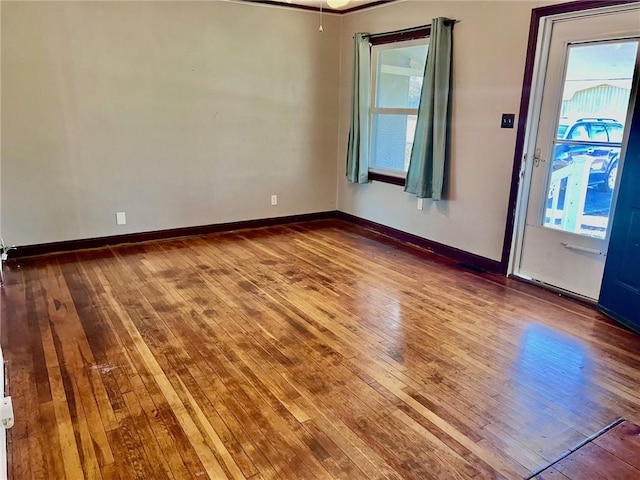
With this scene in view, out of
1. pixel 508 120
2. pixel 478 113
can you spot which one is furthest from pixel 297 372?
pixel 478 113

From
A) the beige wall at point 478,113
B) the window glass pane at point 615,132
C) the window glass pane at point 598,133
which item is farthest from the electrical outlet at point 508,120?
the window glass pane at point 615,132

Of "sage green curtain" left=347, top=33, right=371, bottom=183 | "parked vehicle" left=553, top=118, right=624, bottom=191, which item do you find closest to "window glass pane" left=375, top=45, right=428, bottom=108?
"sage green curtain" left=347, top=33, right=371, bottom=183

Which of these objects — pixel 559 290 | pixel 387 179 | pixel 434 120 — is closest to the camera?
pixel 559 290

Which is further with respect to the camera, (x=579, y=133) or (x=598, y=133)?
(x=579, y=133)

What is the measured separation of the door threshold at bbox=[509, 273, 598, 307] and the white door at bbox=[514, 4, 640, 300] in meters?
0.02

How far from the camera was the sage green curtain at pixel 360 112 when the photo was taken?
520 cm

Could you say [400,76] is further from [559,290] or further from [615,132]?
[559,290]

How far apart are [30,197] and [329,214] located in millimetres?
3338

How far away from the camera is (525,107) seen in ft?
12.2

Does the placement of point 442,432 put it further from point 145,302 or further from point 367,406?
point 145,302

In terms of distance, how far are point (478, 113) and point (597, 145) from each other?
3.59ft

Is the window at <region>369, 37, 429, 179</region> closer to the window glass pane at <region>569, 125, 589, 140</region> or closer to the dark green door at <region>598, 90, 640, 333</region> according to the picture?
the window glass pane at <region>569, 125, 589, 140</region>

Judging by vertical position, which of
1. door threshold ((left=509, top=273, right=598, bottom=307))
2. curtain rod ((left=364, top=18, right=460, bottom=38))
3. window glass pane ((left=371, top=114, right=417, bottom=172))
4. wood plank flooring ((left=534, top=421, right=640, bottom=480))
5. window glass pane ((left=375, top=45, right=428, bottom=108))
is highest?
curtain rod ((left=364, top=18, right=460, bottom=38))

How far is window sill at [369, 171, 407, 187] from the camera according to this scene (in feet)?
16.5
